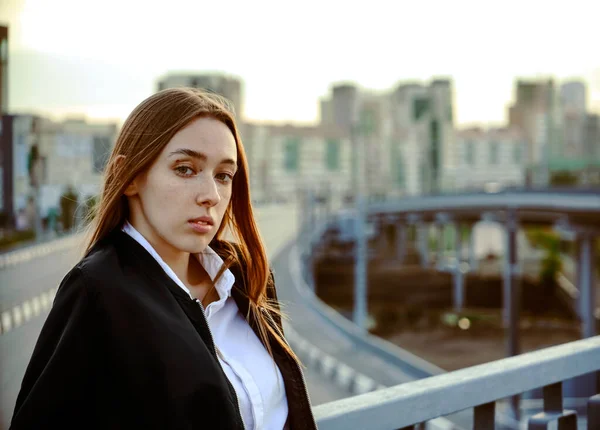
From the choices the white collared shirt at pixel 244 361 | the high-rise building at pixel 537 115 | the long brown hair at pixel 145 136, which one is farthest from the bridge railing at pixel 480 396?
the high-rise building at pixel 537 115

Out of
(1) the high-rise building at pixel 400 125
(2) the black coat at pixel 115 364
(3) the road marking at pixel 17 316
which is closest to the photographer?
(2) the black coat at pixel 115 364

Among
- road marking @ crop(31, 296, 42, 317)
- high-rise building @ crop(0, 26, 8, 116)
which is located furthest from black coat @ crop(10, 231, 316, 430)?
road marking @ crop(31, 296, 42, 317)

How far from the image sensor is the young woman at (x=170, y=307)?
4.00 ft

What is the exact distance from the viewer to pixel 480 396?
1.91 m

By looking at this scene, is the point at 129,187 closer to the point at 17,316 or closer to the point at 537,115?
the point at 17,316

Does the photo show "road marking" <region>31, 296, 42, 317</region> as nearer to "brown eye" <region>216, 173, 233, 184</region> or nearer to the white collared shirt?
the white collared shirt

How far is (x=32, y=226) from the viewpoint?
2.93 meters

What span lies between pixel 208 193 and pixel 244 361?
0.37 m

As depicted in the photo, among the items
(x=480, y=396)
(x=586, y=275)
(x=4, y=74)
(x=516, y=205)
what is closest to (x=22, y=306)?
(x=4, y=74)

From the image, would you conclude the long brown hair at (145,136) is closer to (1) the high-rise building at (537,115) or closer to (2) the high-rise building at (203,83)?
(2) the high-rise building at (203,83)

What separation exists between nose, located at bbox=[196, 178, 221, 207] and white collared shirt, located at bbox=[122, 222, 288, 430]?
15cm

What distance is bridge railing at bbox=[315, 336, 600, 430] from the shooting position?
1.72 metres

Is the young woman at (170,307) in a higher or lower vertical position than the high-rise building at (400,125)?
lower

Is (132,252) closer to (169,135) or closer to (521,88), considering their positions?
(169,135)
